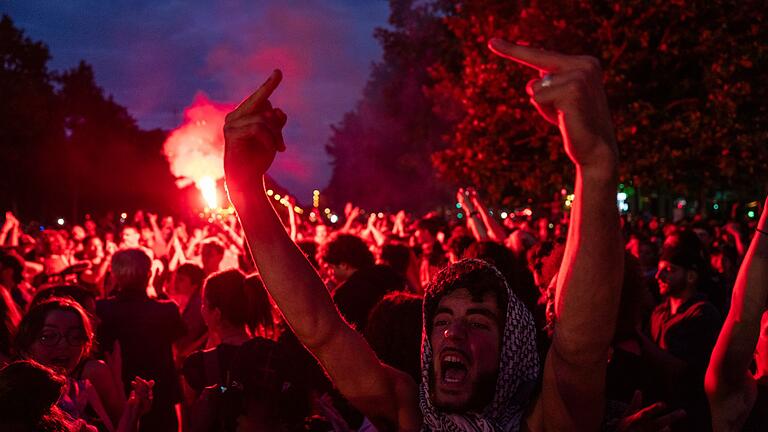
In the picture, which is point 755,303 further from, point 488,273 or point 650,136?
point 650,136

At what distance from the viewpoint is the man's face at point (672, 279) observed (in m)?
5.33

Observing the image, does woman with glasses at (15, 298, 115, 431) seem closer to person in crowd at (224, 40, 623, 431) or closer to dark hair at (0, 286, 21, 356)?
dark hair at (0, 286, 21, 356)

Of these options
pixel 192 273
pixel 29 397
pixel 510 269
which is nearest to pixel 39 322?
pixel 29 397

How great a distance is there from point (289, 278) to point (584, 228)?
3.45ft

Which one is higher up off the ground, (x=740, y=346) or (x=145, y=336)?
(x=145, y=336)

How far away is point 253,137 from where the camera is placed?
2.58 metres

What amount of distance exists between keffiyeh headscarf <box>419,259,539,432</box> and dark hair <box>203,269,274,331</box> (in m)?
2.31

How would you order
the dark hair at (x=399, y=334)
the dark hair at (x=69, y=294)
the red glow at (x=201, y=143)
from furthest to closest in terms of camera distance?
1. the red glow at (x=201, y=143)
2. the dark hair at (x=69, y=294)
3. the dark hair at (x=399, y=334)

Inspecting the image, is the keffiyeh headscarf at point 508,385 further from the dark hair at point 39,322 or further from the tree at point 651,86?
the tree at point 651,86

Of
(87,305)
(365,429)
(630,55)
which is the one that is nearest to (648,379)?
(365,429)

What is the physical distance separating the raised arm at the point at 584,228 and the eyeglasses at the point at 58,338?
2.91m

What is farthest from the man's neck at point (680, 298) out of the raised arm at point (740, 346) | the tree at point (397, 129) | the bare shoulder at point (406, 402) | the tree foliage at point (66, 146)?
the tree foliage at point (66, 146)

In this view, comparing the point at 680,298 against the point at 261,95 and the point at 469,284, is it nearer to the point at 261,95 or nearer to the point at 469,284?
the point at 469,284

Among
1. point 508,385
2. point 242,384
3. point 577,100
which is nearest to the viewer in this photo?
point 577,100
